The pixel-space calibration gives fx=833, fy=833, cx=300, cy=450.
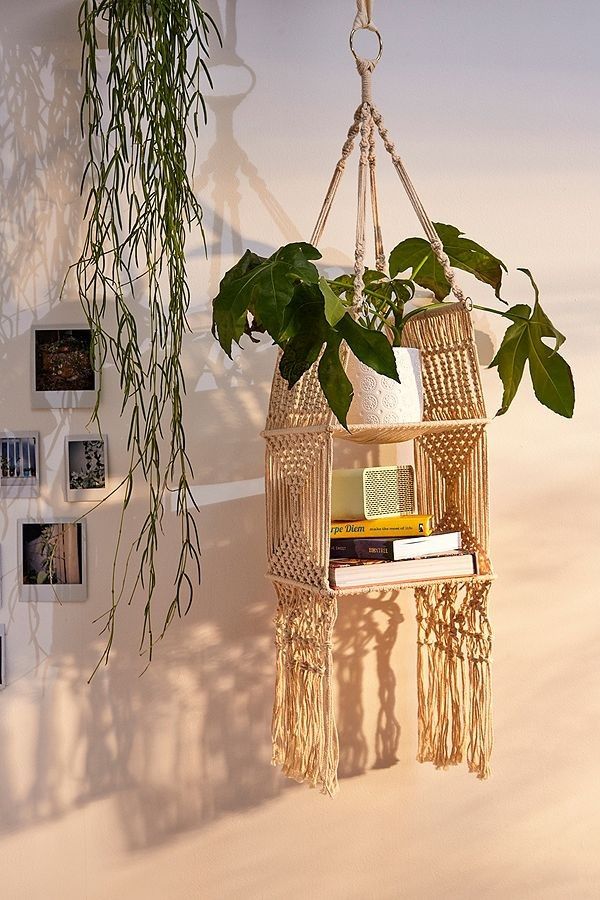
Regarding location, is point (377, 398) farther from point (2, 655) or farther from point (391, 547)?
point (2, 655)

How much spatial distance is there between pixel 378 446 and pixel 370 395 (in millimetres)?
317

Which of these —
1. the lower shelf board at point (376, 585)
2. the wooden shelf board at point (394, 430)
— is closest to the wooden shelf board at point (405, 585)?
the lower shelf board at point (376, 585)

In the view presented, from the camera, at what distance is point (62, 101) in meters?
1.56

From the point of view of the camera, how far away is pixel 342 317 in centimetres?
112

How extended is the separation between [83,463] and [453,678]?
0.78 metres

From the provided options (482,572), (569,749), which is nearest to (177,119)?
(482,572)

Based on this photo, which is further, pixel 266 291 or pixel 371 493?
pixel 371 493

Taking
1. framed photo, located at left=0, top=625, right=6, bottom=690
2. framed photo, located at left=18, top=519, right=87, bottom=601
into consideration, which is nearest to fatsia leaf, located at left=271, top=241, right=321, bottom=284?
framed photo, located at left=18, top=519, right=87, bottom=601

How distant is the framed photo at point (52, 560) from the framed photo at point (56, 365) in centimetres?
23

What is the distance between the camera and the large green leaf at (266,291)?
1.14 meters

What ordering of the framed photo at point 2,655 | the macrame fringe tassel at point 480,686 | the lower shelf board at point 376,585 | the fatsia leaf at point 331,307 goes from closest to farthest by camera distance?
the fatsia leaf at point 331,307 → the lower shelf board at point 376,585 → the macrame fringe tassel at point 480,686 → the framed photo at point 2,655

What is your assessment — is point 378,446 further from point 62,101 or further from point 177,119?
point 62,101

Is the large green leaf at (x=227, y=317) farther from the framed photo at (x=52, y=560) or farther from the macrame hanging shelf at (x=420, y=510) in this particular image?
the framed photo at (x=52, y=560)

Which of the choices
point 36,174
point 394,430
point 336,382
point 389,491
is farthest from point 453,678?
point 36,174
